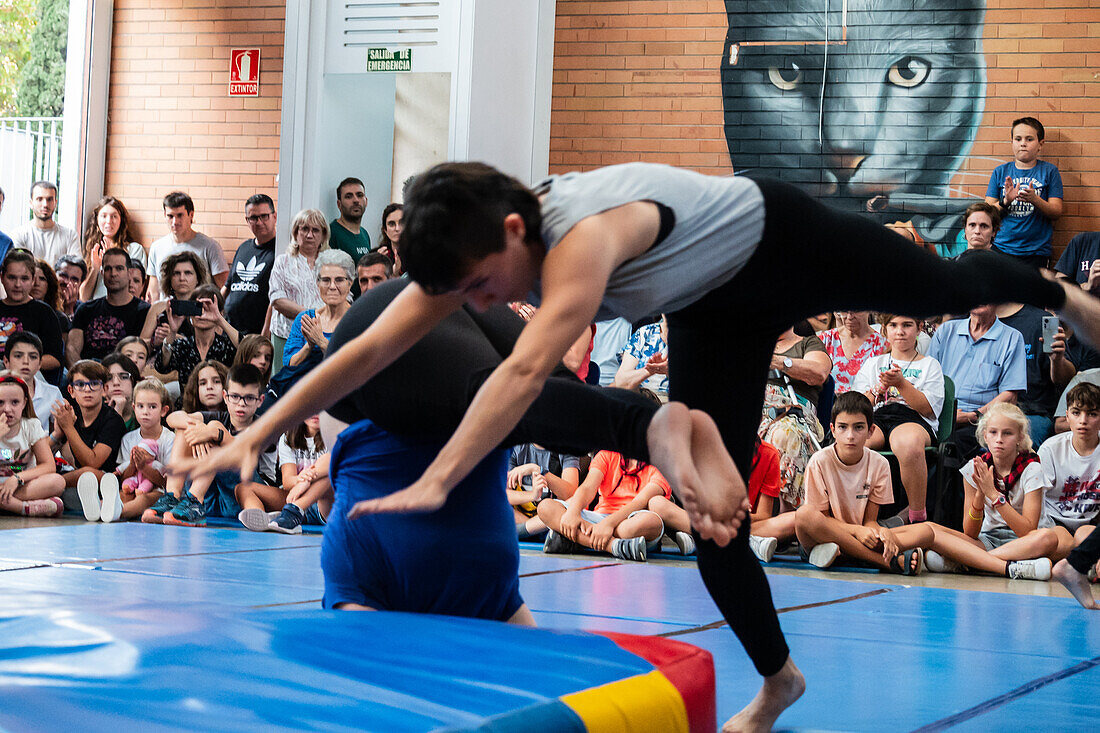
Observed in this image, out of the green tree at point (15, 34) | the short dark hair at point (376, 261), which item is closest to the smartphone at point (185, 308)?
the short dark hair at point (376, 261)

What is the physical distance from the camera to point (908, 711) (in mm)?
2293

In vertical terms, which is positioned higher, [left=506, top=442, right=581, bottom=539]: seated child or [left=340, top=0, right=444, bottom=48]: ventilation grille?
[left=340, top=0, right=444, bottom=48]: ventilation grille

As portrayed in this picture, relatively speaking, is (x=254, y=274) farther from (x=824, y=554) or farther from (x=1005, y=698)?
(x=1005, y=698)

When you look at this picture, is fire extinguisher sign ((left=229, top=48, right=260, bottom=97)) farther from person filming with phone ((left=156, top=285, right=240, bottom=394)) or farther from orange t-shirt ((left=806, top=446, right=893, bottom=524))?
orange t-shirt ((left=806, top=446, right=893, bottom=524))

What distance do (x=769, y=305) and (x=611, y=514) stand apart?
131 inches

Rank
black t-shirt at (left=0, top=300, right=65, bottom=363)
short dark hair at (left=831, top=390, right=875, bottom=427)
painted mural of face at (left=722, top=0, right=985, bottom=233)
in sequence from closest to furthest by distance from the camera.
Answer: short dark hair at (left=831, top=390, right=875, bottom=427) → black t-shirt at (left=0, top=300, right=65, bottom=363) → painted mural of face at (left=722, top=0, right=985, bottom=233)

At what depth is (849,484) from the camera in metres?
5.04

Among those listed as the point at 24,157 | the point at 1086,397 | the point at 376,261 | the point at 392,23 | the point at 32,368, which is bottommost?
the point at 32,368

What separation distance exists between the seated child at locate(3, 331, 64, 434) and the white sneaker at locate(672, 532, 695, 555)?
341cm

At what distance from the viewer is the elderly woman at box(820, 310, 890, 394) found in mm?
5895

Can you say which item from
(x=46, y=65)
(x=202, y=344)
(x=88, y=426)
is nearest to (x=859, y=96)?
(x=202, y=344)

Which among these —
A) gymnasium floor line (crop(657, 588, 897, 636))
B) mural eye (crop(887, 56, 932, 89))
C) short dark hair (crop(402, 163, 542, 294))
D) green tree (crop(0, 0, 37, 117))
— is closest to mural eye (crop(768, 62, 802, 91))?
mural eye (crop(887, 56, 932, 89))

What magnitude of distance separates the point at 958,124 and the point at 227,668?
769 centimetres

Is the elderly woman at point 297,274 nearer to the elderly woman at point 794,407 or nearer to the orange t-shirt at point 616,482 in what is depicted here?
the orange t-shirt at point 616,482
